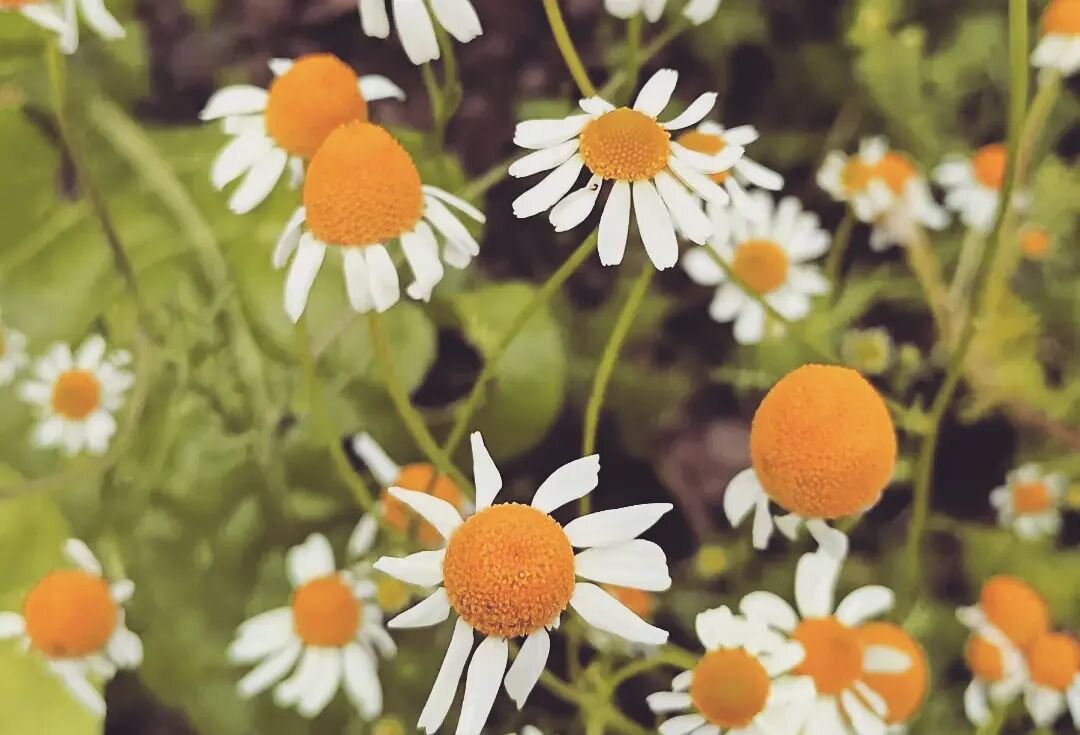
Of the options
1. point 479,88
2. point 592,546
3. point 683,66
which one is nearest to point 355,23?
point 479,88

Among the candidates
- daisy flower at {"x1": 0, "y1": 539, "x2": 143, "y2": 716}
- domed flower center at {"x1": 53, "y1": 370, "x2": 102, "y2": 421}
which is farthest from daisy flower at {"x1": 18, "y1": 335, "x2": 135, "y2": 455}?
daisy flower at {"x1": 0, "y1": 539, "x2": 143, "y2": 716}

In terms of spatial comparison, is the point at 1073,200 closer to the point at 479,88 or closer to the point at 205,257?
the point at 479,88

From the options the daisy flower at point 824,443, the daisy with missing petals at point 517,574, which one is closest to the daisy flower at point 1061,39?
the daisy flower at point 824,443

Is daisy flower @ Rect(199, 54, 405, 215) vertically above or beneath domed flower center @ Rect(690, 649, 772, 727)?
above

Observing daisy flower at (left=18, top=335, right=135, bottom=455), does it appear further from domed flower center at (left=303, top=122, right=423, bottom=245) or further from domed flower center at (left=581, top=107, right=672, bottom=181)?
domed flower center at (left=581, top=107, right=672, bottom=181)

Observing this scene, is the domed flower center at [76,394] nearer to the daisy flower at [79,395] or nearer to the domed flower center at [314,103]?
the daisy flower at [79,395]

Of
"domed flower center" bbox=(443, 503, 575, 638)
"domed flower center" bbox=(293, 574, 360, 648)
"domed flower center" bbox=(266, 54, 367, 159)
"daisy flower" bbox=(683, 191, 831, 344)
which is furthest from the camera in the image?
"daisy flower" bbox=(683, 191, 831, 344)

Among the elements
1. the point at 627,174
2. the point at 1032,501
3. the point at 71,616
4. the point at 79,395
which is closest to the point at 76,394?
the point at 79,395
